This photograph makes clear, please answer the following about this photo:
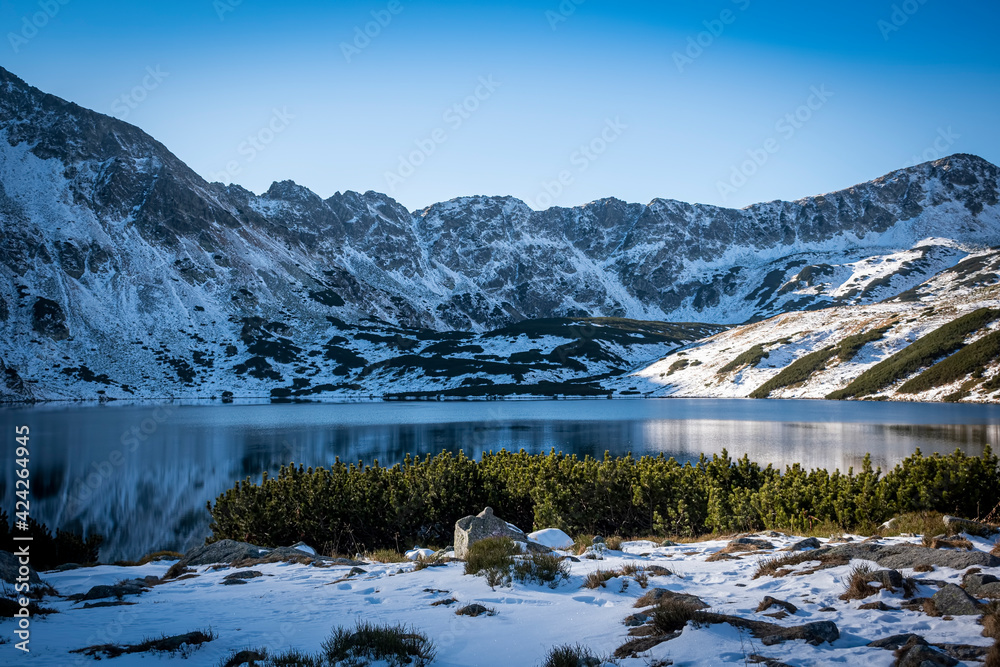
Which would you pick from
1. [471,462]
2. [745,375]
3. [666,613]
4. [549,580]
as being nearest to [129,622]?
[549,580]

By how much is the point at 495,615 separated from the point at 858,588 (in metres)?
5.58

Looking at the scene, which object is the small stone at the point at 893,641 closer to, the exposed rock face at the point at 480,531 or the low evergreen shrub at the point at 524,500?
the exposed rock face at the point at 480,531

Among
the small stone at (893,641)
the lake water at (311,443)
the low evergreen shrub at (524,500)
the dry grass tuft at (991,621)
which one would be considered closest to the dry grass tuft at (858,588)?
the dry grass tuft at (991,621)

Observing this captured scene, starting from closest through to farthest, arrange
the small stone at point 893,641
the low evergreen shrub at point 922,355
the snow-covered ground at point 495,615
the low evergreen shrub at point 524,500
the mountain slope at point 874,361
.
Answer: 1. the small stone at point 893,641
2. the snow-covered ground at point 495,615
3. the low evergreen shrub at point 524,500
4. the mountain slope at point 874,361
5. the low evergreen shrub at point 922,355

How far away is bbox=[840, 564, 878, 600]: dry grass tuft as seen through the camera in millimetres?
8711

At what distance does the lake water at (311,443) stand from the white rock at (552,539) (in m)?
21.0

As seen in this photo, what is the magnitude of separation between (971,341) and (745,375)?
56.0 meters

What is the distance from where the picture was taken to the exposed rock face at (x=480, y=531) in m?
16.3

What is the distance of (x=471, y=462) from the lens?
88.1 feet

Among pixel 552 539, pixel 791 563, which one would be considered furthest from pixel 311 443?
pixel 791 563

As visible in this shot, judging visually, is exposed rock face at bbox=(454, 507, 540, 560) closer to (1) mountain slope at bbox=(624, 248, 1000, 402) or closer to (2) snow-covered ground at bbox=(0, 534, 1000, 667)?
(2) snow-covered ground at bbox=(0, 534, 1000, 667)

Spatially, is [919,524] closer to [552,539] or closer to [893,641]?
[552,539]

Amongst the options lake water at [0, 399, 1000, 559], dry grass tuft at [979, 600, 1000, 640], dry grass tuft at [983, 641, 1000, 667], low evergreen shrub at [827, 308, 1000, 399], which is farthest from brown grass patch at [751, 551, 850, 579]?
low evergreen shrub at [827, 308, 1000, 399]

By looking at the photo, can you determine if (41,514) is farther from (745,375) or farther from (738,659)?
(745,375)
